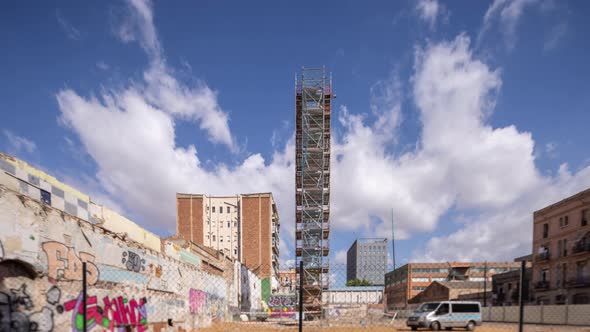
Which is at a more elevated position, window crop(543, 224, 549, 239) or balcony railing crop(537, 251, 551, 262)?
window crop(543, 224, 549, 239)

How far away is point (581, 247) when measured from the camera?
32844mm

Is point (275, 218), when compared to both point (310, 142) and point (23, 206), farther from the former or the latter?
point (23, 206)

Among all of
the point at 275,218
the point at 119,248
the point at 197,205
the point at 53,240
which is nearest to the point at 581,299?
the point at 119,248

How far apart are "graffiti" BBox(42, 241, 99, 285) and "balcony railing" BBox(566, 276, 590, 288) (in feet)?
133

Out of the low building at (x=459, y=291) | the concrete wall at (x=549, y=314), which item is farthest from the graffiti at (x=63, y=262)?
the low building at (x=459, y=291)

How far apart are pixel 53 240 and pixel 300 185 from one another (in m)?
40.9

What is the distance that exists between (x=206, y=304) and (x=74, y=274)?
51.6 ft

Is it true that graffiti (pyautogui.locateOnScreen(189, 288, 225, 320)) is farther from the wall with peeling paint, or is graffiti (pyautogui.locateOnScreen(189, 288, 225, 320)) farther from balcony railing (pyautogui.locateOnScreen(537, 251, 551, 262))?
balcony railing (pyautogui.locateOnScreen(537, 251, 551, 262))

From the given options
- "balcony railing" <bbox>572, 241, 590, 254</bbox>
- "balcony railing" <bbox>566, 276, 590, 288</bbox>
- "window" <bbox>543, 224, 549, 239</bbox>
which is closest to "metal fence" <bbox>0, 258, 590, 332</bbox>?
"balcony railing" <bbox>566, 276, 590, 288</bbox>

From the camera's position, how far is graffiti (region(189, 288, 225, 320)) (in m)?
21.8

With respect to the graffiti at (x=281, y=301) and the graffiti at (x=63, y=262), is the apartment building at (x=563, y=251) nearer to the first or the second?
the graffiti at (x=281, y=301)

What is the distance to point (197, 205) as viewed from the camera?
76062 millimetres

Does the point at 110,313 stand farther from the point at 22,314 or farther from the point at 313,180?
the point at 313,180

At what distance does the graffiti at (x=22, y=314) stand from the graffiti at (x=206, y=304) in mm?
12540
